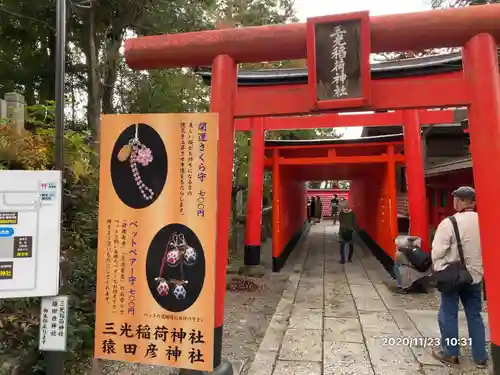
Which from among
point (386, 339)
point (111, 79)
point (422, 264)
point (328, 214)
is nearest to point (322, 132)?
point (328, 214)

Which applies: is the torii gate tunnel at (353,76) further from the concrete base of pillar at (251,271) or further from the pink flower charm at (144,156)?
the concrete base of pillar at (251,271)

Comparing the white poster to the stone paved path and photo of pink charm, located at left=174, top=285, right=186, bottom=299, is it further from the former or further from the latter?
the stone paved path

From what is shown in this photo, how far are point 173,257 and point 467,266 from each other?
2736 mm

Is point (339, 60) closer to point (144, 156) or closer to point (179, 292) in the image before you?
point (144, 156)

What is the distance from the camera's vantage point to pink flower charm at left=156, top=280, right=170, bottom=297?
2.92m

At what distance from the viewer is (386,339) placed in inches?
181

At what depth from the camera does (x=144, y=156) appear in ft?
10.00

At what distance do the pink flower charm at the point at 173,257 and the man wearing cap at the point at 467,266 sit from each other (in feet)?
8.22

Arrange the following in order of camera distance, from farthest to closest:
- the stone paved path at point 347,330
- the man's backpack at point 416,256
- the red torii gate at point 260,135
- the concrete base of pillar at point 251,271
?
the red torii gate at point 260,135 → the concrete base of pillar at point 251,271 → the man's backpack at point 416,256 → the stone paved path at point 347,330

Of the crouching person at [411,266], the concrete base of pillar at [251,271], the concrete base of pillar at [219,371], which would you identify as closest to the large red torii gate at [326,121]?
the concrete base of pillar at [251,271]

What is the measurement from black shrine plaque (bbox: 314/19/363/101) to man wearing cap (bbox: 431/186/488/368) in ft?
5.30

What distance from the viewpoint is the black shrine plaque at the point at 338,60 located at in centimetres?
326

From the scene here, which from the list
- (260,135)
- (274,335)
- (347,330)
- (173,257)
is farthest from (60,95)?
(260,135)
